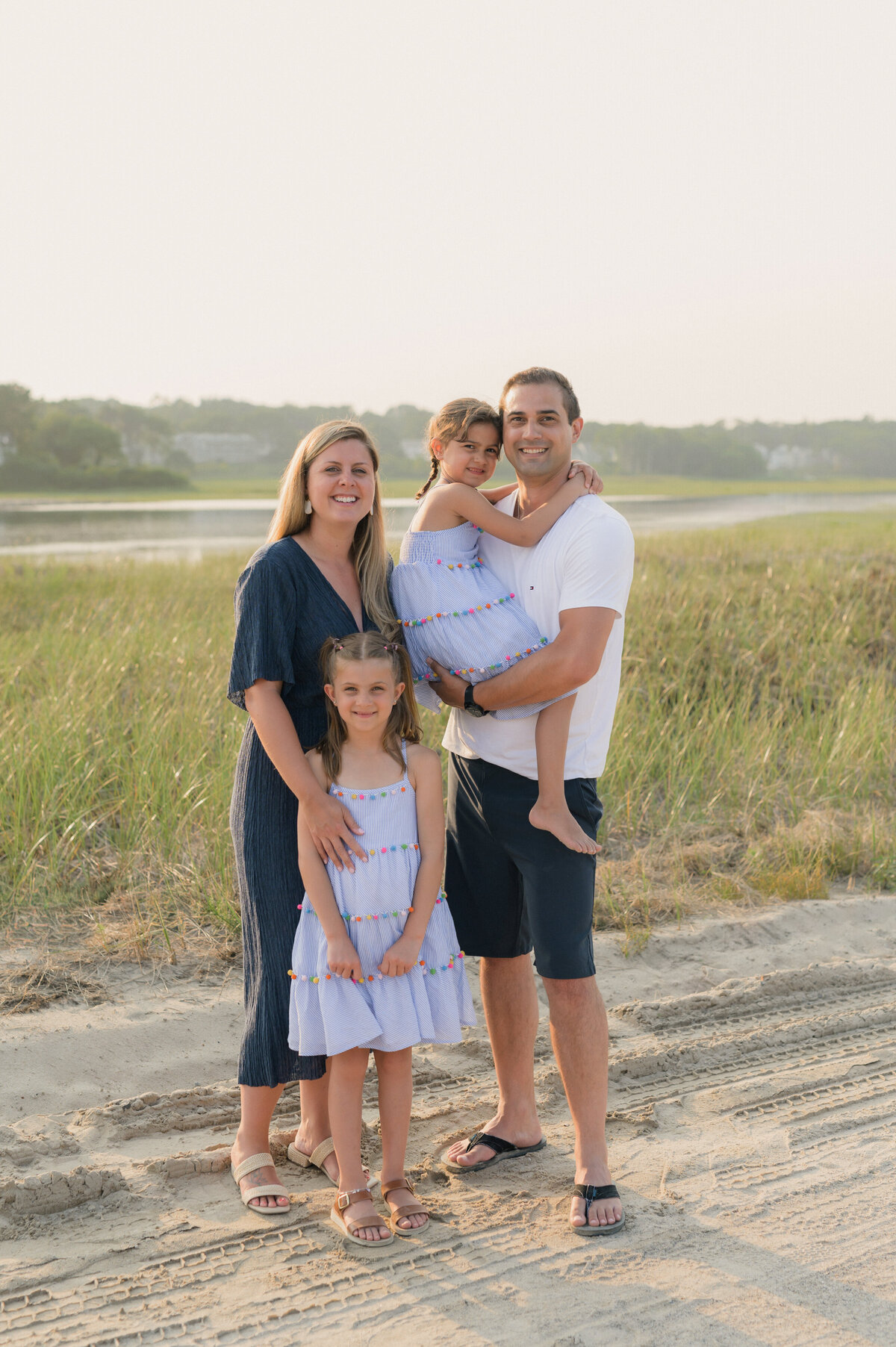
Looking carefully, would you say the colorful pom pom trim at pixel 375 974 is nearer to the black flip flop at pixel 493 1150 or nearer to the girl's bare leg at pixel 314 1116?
the girl's bare leg at pixel 314 1116

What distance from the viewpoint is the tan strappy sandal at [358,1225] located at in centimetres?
263

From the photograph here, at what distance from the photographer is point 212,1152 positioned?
10.1 feet

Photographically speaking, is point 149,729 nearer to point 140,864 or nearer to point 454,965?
point 140,864

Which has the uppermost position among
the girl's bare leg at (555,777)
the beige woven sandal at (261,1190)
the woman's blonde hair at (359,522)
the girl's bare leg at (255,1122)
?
the woman's blonde hair at (359,522)

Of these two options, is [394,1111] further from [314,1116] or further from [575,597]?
[575,597]

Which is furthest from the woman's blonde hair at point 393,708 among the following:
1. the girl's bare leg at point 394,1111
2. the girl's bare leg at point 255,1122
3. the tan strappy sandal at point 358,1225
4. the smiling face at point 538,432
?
the tan strappy sandal at point 358,1225

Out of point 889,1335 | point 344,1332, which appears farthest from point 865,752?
point 344,1332

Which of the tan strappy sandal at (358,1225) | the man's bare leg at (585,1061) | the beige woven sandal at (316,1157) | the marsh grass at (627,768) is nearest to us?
the tan strappy sandal at (358,1225)

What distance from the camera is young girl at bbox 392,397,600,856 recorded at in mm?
2830

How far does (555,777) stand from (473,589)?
23.0 inches

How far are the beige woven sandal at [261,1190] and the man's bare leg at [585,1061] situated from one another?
0.83 metres

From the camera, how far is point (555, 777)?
2824mm

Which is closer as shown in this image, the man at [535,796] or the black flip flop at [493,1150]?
the man at [535,796]

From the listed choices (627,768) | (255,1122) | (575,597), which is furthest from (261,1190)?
(627,768)
